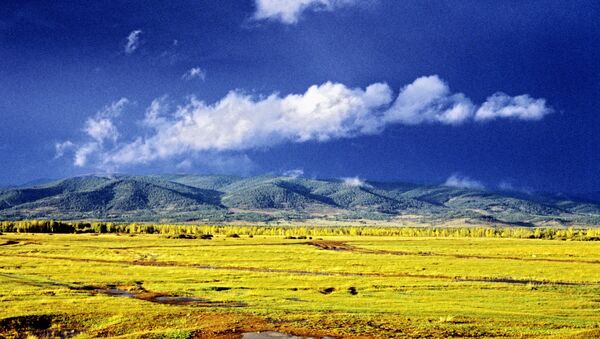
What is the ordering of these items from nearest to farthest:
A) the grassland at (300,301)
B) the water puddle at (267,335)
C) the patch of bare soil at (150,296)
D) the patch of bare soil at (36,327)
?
the water puddle at (267,335)
the patch of bare soil at (36,327)
the grassland at (300,301)
the patch of bare soil at (150,296)

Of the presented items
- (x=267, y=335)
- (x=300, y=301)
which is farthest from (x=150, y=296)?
(x=267, y=335)

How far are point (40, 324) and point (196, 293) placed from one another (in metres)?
20.4

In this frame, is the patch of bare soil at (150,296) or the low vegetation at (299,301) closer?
the low vegetation at (299,301)

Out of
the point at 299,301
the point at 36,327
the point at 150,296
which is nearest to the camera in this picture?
the point at 36,327

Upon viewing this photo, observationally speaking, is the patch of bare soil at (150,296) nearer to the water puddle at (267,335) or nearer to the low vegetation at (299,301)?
the low vegetation at (299,301)

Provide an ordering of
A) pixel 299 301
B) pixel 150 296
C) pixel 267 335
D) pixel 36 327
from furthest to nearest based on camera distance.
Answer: pixel 150 296
pixel 299 301
pixel 36 327
pixel 267 335

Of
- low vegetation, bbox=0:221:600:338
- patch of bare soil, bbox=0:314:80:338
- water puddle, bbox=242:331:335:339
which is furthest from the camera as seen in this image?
Result: low vegetation, bbox=0:221:600:338

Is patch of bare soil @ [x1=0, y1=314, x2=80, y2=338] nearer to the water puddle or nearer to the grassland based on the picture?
the grassland

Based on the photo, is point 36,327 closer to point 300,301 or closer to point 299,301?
point 299,301

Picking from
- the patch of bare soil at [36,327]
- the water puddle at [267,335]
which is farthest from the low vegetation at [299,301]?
→ the water puddle at [267,335]

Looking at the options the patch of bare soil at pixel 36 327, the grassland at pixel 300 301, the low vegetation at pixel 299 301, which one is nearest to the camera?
the patch of bare soil at pixel 36 327

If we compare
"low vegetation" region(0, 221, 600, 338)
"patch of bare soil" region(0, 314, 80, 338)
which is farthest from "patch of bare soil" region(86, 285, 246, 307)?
"patch of bare soil" region(0, 314, 80, 338)

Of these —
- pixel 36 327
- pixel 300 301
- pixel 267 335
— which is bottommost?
pixel 300 301

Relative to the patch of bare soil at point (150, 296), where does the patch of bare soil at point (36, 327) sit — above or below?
above
